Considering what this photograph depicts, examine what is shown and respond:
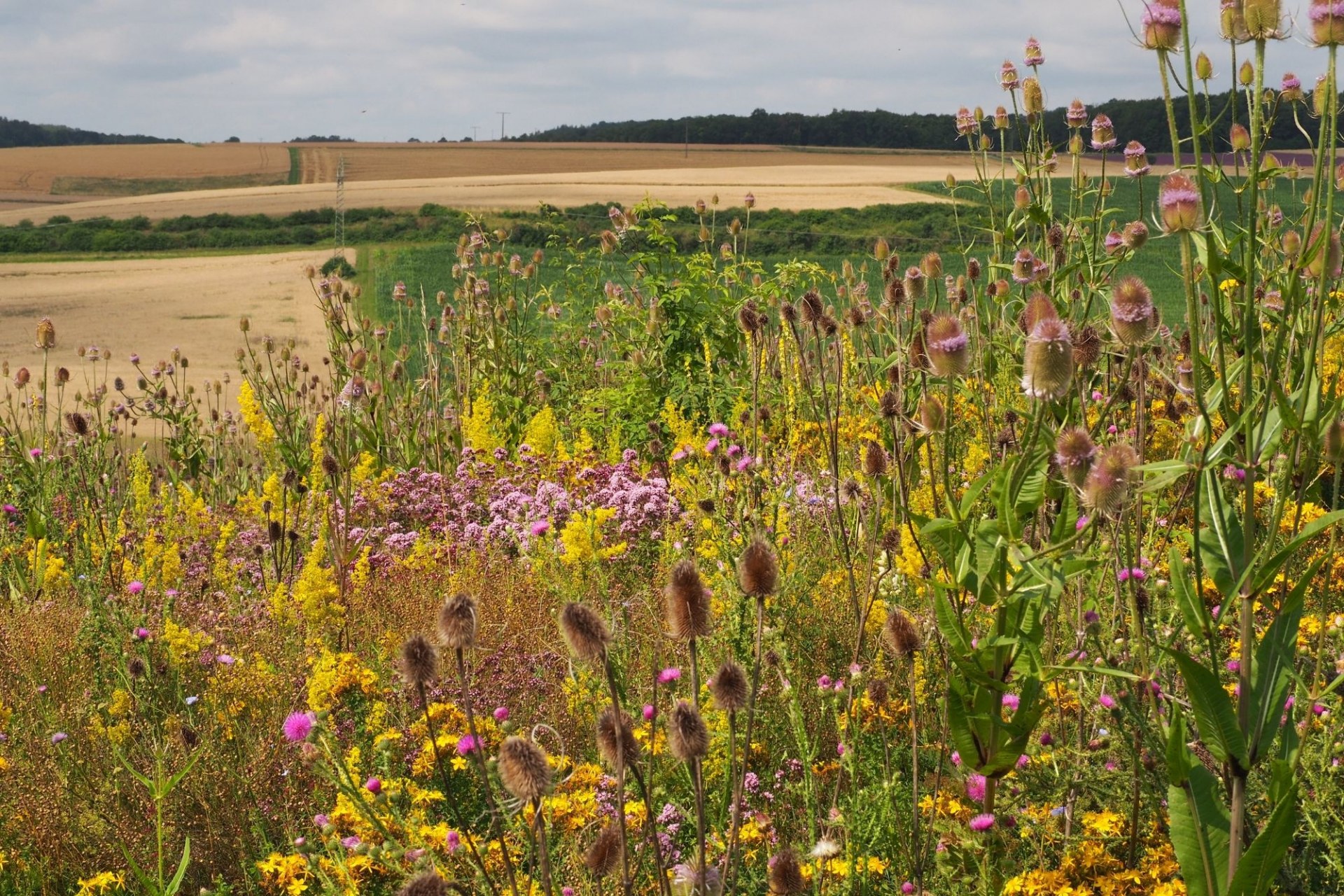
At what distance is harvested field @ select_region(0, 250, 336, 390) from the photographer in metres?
19.1

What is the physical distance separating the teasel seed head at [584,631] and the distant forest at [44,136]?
114m

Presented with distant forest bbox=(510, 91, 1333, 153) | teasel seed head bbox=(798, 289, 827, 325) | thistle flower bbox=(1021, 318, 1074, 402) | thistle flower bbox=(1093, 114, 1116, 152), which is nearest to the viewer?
thistle flower bbox=(1021, 318, 1074, 402)

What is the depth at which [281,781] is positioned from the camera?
3035 mm

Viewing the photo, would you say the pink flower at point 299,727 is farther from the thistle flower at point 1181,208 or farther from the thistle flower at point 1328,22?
the thistle flower at point 1328,22

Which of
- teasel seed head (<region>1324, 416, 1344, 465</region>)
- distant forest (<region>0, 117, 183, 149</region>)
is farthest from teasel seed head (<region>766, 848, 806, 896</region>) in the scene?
distant forest (<region>0, 117, 183, 149</region>)

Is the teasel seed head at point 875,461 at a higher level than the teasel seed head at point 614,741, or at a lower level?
higher

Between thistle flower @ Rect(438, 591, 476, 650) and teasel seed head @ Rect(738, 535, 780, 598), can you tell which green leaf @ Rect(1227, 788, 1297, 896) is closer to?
teasel seed head @ Rect(738, 535, 780, 598)

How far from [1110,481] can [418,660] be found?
47.3 inches

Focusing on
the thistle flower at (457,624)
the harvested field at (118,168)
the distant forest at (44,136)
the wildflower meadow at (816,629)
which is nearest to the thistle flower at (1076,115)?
the wildflower meadow at (816,629)

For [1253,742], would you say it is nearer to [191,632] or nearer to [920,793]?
[920,793]

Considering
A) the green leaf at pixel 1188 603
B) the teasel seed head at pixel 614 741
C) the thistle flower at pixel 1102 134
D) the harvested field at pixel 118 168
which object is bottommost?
the teasel seed head at pixel 614 741

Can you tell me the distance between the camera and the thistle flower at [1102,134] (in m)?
3.66

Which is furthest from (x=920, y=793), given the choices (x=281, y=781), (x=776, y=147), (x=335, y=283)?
(x=776, y=147)

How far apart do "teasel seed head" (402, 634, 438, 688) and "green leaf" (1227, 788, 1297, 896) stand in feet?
4.42
